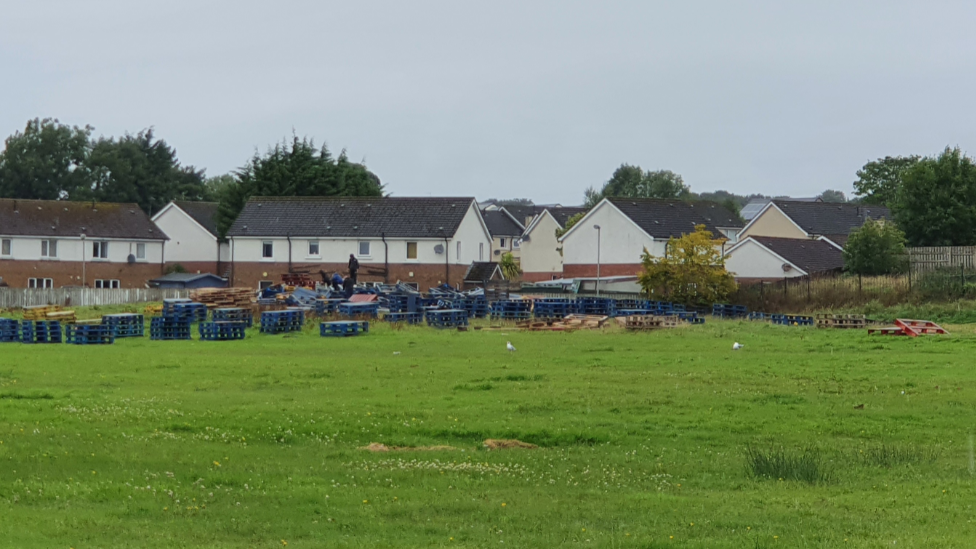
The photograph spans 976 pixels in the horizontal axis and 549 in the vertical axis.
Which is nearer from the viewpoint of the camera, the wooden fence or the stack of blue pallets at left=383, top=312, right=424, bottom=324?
the stack of blue pallets at left=383, top=312, right=424, bottom=324

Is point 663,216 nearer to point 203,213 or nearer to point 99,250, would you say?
point 99,250

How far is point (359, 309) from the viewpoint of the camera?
50.1 meters

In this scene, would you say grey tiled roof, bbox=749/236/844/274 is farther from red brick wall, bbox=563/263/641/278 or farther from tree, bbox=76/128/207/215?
tree, bbox=76/128/207/215

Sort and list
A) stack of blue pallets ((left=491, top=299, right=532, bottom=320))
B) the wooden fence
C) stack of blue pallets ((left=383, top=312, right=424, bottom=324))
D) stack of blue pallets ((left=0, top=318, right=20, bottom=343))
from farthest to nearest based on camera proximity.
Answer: the wooden fence < stack of blue pallets ((left=491, top=299, right=532, bottom=320)) < stack of blue pallets ((left=383, top=312, right=424, bottom=324)) < stack of blue pallets ((left=0, top=318, right=20, bottom=343))

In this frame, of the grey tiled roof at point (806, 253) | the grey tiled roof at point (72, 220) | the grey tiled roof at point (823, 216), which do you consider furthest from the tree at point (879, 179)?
the grey tiled roof at point (72, 220)

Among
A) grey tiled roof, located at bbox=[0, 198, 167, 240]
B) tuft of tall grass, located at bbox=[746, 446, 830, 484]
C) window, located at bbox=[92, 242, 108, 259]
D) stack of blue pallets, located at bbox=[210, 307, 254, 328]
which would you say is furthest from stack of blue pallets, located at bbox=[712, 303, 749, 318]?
window, located at bbox=[92, 242, 108, 259]

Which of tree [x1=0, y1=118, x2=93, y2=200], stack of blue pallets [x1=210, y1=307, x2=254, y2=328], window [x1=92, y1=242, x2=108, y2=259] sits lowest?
stack of blue pallets [x1=210, y1=307, x2=254, y2=328]

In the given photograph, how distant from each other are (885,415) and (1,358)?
2389cm

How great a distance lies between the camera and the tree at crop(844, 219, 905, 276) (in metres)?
61.0

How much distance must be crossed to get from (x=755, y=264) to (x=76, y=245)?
48.5m

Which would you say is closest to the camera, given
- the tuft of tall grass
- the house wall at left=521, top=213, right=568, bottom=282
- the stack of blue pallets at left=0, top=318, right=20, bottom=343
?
the tuft of tall grass

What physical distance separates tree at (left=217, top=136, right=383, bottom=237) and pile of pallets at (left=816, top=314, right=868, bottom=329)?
57.6 metres

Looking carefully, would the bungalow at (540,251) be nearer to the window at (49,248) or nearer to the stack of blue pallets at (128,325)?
the window at (49,248)

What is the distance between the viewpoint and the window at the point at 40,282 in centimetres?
8294
